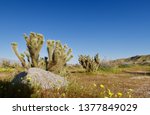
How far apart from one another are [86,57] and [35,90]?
25982mm

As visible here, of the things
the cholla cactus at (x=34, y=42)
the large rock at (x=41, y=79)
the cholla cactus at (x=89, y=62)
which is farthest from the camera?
the cholla cactus at (x=89, y=62)

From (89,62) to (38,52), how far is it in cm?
1562

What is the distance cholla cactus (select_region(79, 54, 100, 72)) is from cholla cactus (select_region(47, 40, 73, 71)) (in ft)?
41.6

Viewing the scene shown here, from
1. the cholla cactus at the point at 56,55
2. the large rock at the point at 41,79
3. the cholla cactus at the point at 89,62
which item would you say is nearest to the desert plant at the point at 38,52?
the cholla cactus at the point at 56,55

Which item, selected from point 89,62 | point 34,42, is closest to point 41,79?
point 34,42

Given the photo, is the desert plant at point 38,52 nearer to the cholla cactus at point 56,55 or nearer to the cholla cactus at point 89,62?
the cholla cactus at point 56,55

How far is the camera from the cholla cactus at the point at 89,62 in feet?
110

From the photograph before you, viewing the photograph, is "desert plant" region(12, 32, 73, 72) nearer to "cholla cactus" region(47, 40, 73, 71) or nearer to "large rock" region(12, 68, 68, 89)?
"cholla cactus" region(47, 40, 73, 71)

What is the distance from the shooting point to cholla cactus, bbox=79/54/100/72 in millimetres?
33469

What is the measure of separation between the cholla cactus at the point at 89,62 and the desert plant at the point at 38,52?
12.4m

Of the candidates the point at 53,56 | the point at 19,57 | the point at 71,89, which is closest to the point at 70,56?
the point at 53,56

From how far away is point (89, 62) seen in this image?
33656mm

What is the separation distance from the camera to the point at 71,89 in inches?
403

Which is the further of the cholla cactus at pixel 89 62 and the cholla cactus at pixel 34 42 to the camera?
the cholla cactus at pixel 89 62
